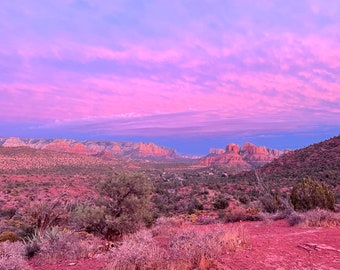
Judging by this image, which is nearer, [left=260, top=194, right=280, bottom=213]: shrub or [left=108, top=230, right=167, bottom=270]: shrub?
[left=108, top=230, right=167, bottom=270]: shrub

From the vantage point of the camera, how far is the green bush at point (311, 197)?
16.2 meters

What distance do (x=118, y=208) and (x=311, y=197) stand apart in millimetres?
9633

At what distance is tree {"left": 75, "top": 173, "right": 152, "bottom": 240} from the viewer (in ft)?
40.2

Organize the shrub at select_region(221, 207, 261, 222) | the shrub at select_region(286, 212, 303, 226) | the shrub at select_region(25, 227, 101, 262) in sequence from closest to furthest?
the shrub at select_region(25, 227, 101, 262) → the shrub at select_region(286, 212, 303, 226) → the shrub at select_region(221, 207, 261, 222)

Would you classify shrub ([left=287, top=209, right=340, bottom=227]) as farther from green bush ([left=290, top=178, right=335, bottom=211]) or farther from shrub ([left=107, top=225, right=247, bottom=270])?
shrub ([left=107, top=225, right=247, bottom=270])

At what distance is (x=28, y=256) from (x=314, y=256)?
24.7 feet

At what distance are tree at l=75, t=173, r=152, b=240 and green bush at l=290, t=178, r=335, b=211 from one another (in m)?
8.03

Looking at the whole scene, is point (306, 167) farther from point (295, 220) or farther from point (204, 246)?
point (204, 246)

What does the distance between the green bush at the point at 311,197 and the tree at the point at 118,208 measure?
316 inches

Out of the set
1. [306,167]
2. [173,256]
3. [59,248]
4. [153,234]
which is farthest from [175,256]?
[306,167]

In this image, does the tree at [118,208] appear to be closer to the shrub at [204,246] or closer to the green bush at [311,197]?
the shrub at [204,246]

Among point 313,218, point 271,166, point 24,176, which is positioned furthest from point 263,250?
point 24,176

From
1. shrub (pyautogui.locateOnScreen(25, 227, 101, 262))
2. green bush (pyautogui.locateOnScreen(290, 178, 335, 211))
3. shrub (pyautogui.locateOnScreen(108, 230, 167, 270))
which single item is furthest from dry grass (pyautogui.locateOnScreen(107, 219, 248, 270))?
green bush (pyautogui.locateOnScreen(290, 178, 335, 211))

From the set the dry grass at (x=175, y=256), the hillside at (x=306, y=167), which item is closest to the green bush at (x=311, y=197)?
the dry grass at (x=175, y=256)
